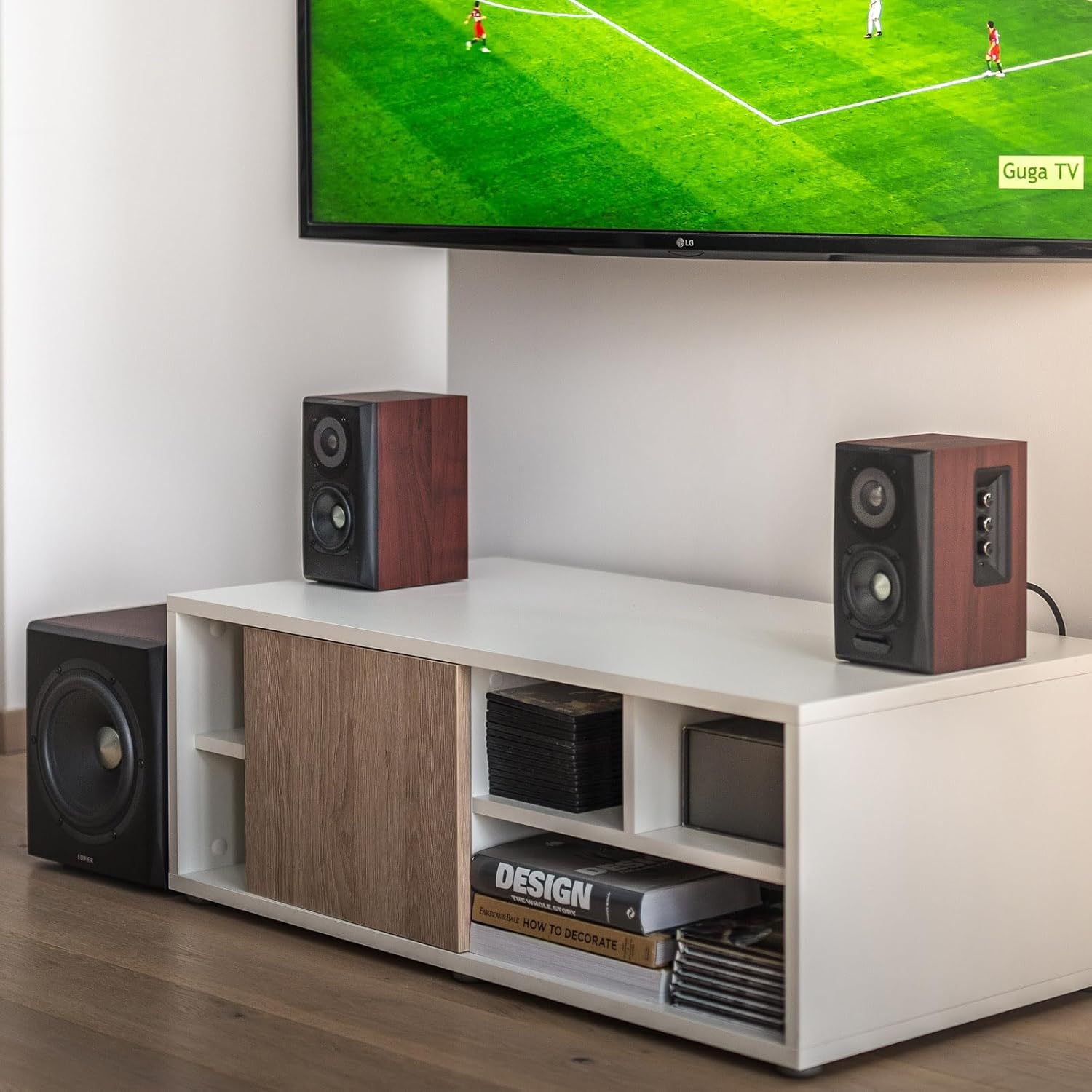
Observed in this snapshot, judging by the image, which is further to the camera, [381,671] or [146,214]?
[146,214]

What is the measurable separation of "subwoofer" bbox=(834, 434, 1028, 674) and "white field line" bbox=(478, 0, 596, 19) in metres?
1.01

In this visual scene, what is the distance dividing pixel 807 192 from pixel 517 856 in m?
1.03

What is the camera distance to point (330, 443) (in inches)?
115

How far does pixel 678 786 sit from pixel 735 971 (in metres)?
0.25

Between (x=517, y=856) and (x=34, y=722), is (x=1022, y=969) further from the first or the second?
(x=34, y=722)

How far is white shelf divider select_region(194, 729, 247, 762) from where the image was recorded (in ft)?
9.15

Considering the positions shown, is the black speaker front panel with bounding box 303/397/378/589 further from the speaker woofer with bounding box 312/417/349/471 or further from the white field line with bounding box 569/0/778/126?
the white field line with bounding box 569/0/778/126

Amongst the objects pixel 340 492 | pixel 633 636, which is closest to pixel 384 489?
pixel 340 492

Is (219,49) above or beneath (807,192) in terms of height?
above

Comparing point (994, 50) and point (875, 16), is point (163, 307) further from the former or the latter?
point (994, 50)

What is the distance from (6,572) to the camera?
3719mm

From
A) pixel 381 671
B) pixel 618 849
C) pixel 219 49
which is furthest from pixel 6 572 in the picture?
pixel 618 849

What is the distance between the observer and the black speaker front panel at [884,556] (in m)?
2.21

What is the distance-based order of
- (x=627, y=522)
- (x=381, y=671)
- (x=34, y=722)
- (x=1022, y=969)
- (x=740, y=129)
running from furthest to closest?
(x=627, y=522) < (x=34, y=722) < (x=740, y=129) < (x=381, y=671) < (x=1022, y=969)
